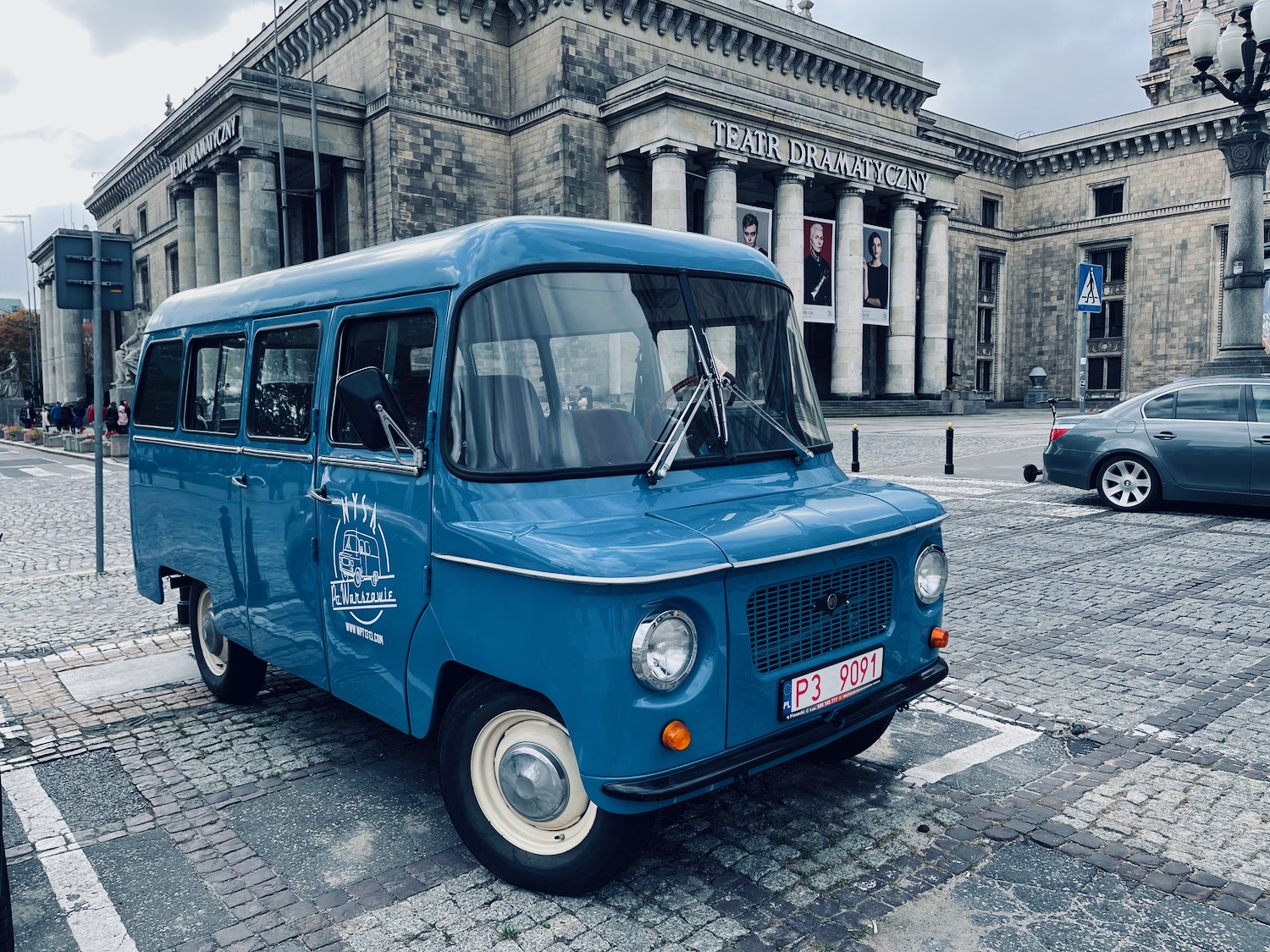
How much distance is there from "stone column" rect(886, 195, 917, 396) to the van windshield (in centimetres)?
4376

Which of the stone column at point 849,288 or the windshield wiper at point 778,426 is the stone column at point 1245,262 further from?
the stone column at point 849,288

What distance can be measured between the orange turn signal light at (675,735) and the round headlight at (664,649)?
11 cm

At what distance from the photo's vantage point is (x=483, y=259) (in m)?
3.39

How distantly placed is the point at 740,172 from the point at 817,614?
42179 millimetres

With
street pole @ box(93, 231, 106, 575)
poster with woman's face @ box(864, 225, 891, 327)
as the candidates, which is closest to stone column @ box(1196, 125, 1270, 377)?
street pole @ box(93, 231, 106, 575)

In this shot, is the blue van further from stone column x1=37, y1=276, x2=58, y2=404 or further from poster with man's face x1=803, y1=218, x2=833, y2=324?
stone column x1=37, y1=276, x2=58, y2=404

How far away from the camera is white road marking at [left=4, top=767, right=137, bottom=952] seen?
3.05 metres

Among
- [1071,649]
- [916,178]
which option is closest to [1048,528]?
[1071,649]

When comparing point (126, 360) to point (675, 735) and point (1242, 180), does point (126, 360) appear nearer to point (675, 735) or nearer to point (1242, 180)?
point (1242, 180)

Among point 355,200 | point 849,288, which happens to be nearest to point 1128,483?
point 355,200

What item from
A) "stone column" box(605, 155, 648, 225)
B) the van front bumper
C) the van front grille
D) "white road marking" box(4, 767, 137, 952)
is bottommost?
"white road marking" box(4, 767, 137, 952)

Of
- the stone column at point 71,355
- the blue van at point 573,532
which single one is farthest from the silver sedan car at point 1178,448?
the stone column at point 71,355

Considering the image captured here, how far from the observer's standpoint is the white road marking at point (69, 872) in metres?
3.05

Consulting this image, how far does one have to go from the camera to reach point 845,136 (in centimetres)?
4172
